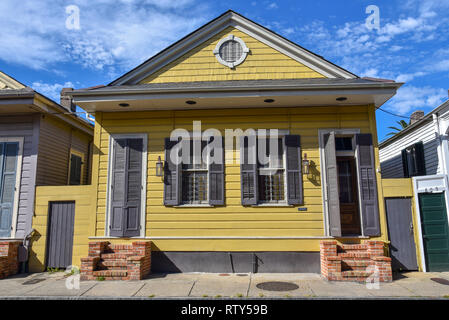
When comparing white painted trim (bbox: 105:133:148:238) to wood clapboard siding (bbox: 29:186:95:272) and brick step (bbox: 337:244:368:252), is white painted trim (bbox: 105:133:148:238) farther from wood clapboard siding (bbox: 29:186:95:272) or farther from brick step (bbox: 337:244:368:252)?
Answer: brick step (bbox: 337:244:368:252)

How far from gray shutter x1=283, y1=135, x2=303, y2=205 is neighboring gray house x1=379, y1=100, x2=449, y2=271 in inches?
89.6

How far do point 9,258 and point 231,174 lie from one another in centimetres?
567

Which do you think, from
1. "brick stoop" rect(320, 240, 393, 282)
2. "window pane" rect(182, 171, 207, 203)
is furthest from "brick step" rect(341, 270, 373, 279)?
"window pane" rect(182, 171, 207, 203)

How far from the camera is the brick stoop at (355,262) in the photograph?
21.6ft

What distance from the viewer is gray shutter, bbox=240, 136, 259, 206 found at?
7.65 metres

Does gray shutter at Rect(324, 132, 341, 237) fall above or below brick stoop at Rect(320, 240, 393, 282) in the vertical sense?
above

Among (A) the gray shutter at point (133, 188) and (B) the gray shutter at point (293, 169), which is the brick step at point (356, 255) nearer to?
(B) the gray shutter at point (293, 169)

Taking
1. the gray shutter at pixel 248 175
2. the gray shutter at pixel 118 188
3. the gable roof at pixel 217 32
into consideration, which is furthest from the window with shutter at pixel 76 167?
the gray shutter at pixel 248 175

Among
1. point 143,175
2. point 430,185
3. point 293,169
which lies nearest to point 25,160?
point 143,175

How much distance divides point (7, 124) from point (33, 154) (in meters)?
1.18

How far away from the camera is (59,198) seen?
8281 mm

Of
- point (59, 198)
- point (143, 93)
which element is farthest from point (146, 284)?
point (143, 93)

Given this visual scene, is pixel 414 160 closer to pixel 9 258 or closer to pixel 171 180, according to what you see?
pixel 171 180

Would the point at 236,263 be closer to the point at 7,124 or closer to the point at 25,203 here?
the point at 25,203
